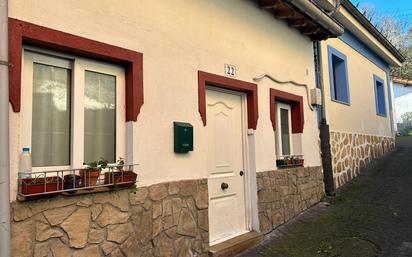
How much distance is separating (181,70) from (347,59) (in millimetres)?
6619

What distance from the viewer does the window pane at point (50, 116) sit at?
9.57ft

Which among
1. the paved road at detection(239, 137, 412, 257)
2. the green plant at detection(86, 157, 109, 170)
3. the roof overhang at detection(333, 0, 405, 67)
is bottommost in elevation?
the paved road at detection(239, 137, 412, 257)

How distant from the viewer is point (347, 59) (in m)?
9.17

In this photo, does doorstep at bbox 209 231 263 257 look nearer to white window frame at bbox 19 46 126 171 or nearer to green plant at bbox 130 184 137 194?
green plant at bbox 130 184 137 194

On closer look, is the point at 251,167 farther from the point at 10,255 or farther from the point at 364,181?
the point at 364,181

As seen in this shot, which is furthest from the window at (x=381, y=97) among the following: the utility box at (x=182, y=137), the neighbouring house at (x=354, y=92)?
the utility box at (x=182, y=137)

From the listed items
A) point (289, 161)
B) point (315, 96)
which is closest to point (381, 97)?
point (315, 96)

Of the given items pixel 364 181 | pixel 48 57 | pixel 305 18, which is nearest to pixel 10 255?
pixel 48 57

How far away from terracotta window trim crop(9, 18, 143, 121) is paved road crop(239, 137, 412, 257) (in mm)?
2758

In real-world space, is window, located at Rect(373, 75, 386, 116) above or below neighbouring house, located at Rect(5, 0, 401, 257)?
above

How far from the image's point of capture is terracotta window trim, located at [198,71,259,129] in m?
4.42

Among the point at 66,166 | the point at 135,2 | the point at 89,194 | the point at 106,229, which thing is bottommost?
the point at 106,229

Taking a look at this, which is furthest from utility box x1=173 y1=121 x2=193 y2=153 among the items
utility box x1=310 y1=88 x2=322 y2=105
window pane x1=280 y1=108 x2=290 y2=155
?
utility box x1=310 y1=88 x2=322 y2=105

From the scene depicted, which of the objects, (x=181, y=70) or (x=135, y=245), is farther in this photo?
(x=181, y=70)
